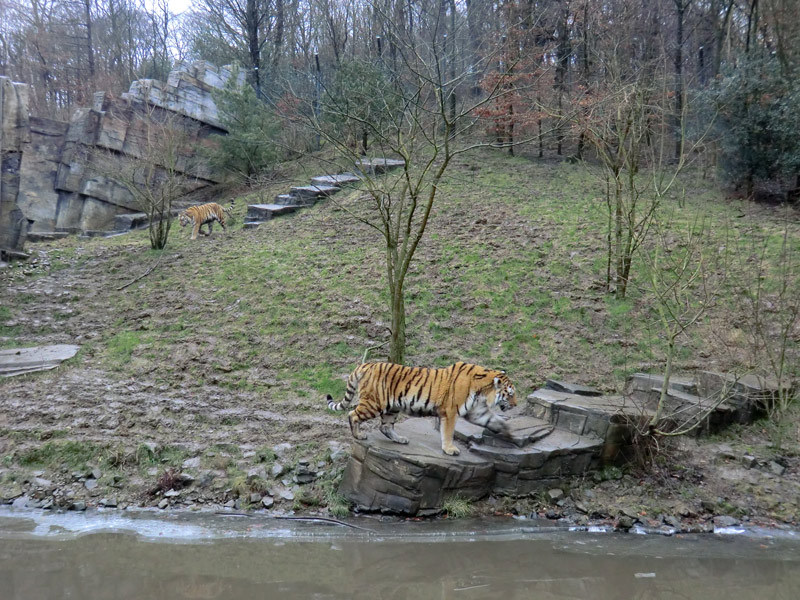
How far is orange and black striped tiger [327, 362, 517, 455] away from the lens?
23.9 ft

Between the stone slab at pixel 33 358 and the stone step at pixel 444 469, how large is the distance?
20.0 ft

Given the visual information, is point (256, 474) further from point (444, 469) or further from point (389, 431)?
point (444, 469)

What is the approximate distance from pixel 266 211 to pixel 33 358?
9.08 metres

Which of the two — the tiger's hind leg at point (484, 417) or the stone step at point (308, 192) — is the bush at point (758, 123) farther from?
the tiger's hind leg at point (484, 417)

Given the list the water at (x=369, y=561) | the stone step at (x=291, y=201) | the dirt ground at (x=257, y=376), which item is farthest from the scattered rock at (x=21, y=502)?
the stone step at (x=291, y=201)

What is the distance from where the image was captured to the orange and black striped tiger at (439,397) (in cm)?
730

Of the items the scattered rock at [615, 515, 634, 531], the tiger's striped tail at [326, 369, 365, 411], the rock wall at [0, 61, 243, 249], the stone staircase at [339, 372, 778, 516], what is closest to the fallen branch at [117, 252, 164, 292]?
the rock wall at [0, 61, 243, 249]

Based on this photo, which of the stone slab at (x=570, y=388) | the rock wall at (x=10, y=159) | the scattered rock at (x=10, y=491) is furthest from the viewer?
the rock wall at (x=10, y=159)

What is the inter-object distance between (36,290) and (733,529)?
13557 millimetres

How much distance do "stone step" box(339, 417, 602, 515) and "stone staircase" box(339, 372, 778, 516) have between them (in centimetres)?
1

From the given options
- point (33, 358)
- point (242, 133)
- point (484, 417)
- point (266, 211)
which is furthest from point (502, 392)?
point (242, 133)

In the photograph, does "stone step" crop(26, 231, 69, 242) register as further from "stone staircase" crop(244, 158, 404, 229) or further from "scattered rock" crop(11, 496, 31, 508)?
"scattered rock" crop(11, 496, 31, 508)

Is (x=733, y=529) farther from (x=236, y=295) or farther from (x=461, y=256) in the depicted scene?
(x=236, y=295)

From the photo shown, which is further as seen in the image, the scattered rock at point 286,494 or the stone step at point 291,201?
the stone step at point 291,201
